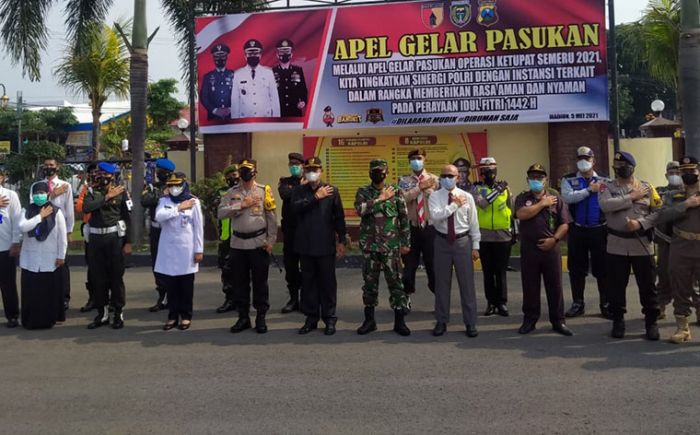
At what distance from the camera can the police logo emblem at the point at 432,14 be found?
47.0 feet

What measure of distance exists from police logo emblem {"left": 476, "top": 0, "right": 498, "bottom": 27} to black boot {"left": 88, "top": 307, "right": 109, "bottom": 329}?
30.6 feet

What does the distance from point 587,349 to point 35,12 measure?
13.1 meters

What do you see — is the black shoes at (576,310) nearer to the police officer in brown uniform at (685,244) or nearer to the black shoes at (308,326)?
the police officer in brown uniform at (685,244)

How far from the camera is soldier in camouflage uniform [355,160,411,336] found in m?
7.57

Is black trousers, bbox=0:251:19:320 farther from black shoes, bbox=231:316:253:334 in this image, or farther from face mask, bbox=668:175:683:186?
face mask, bbox=668:175:683:186

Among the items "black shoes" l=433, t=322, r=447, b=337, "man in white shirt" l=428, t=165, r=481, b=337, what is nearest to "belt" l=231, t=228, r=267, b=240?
"man in white shirt" l=428, t=165, r=481, b=337

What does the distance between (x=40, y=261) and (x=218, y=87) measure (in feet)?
25.6

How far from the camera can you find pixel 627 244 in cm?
736

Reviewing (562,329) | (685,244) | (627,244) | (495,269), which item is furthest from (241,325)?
(685,244)

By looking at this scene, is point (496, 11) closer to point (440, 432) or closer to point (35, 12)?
point (35, 12)

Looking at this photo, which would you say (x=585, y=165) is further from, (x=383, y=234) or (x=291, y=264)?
(x=291, y=264)

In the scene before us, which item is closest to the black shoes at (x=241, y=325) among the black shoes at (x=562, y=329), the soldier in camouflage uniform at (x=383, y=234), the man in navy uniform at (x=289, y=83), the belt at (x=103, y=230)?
the soldier in camouflage uniform at (x=383, y=234)

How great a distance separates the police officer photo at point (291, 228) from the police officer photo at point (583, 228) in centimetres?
318

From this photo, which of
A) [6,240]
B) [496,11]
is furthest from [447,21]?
[6,240]
